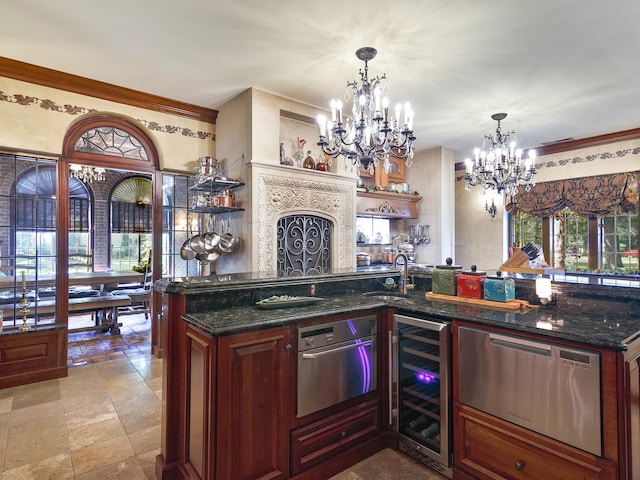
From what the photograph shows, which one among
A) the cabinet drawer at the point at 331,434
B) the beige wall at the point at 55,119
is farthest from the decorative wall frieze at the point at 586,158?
the beige wall at the point at 55,119

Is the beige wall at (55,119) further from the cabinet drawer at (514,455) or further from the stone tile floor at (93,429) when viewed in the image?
the cabinet drawer at (514,455)

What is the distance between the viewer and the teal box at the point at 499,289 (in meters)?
2.29

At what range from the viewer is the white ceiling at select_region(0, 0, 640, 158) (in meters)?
2.54

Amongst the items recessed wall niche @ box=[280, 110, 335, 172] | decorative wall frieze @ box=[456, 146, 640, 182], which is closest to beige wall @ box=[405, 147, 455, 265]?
decorative wall frieze @ box=[456, 146, 640, 182]

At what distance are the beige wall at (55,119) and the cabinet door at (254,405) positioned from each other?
3244 mm

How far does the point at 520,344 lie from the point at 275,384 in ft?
4.08

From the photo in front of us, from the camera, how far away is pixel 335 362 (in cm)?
207

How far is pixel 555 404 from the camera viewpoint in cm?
162

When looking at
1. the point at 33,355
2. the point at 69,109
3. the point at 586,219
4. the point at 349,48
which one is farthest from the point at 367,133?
the point at 586,219

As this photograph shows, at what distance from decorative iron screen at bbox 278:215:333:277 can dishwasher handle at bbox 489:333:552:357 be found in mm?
2494

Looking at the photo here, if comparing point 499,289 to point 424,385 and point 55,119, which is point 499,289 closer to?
point 424,385

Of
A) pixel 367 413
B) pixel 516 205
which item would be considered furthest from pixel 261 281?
pixel 516 205

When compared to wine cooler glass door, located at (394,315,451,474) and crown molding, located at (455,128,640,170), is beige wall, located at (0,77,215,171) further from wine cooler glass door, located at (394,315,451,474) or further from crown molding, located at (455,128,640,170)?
crown molding, located at (455,128,640,170)

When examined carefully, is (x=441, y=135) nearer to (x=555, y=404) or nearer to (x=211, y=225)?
(x=211, y=225)
